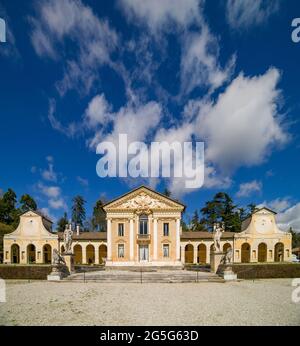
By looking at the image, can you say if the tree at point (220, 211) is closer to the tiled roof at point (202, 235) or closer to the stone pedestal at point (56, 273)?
the tiled roof at point (202, 235)

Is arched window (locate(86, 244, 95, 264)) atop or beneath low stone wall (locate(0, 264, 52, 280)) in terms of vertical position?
beneath

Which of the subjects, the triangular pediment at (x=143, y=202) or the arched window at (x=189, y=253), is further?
the arched window at (x=189, y=253)

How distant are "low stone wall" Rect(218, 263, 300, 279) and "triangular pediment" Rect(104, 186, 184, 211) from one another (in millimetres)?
13759

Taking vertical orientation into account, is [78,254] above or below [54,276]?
below

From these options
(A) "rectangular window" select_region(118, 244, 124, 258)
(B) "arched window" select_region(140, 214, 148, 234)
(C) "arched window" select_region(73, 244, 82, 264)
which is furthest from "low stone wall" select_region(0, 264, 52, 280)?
(C) "arched window" select_region(73, 244, 82, 264)

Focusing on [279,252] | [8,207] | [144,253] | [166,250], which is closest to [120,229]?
[144,253]

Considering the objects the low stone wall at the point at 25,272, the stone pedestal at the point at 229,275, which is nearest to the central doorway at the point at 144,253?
the low stone wall at the point at 25,272

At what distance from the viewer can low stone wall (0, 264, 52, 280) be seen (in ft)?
66.1

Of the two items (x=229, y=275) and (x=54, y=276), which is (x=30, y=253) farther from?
(x=229, y=275)

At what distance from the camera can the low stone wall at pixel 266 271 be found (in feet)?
67.9

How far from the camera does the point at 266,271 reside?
20.9 m

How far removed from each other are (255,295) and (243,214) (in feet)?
167

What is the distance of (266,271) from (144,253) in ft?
52.7

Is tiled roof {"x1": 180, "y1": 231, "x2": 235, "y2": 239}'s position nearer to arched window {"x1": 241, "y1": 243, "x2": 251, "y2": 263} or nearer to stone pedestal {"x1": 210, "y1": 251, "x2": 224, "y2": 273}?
arched window {"x1": 241, "y1": 243, "x2": 251, "y2": 263}
